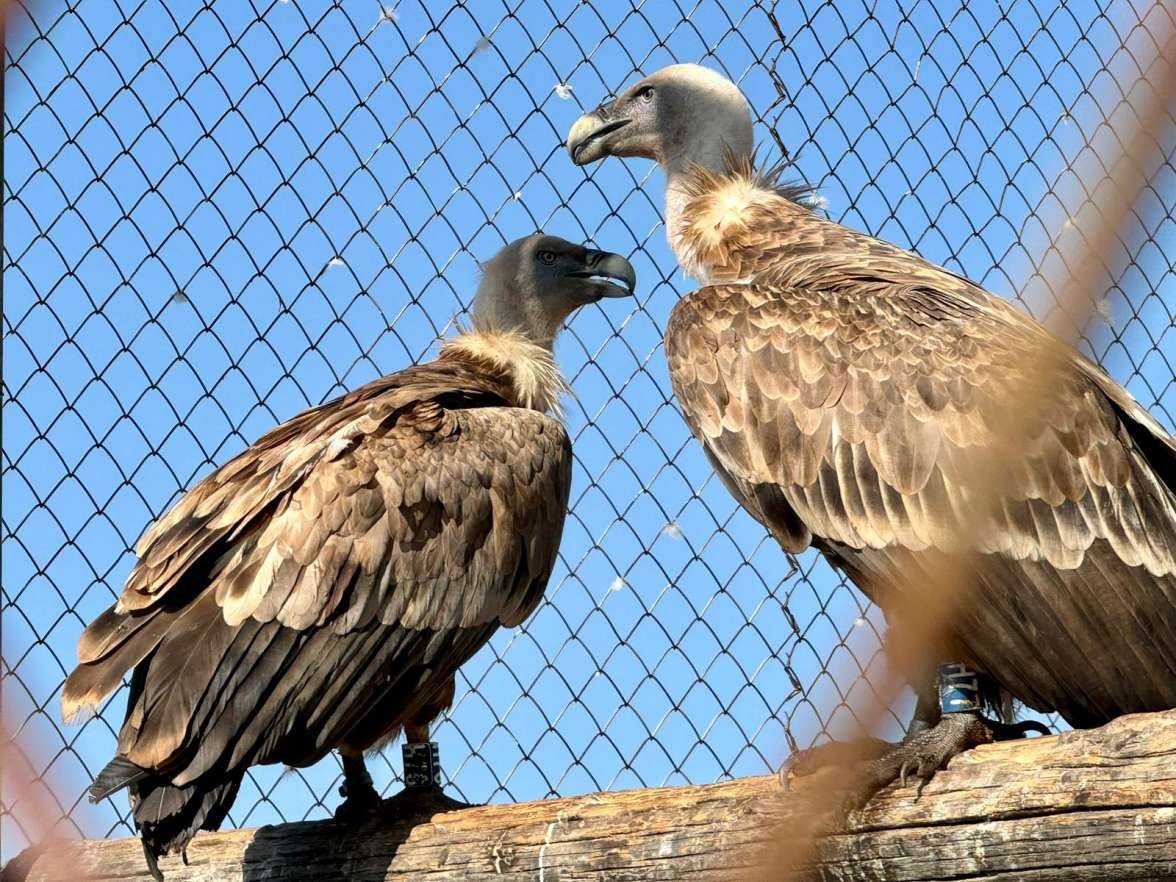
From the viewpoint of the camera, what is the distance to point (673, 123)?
4219 mm

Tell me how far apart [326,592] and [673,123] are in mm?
1771

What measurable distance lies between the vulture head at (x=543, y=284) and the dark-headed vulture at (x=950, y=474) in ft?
4.52

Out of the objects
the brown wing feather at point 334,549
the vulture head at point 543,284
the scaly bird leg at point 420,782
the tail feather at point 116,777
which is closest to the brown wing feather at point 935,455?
the brown wing feather at point 334,549

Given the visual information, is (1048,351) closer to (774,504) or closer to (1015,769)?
(1015,769)

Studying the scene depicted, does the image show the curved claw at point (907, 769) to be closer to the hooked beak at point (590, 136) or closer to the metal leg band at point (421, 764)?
the metal leg band at point (421, 764)

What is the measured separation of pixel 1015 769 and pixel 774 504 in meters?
0.88

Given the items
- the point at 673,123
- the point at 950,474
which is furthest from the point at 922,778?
the point at 673,123

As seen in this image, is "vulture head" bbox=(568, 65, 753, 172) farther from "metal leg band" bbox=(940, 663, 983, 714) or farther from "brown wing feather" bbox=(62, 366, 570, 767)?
"metal leg band" bbox=(940, 663, 983, 714)

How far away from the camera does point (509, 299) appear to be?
4586 mm

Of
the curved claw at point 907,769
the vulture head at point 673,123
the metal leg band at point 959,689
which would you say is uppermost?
the vulture head at point 673,123

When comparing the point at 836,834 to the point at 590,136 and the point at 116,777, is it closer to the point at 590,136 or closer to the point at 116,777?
the point at 116,777

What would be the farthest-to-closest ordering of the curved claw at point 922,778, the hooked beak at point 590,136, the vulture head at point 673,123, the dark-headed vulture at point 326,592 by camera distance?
the hooked beak at point 590,136 → the vulture head at point 673,123 → the dark-headed vulture at point 326,592 → the curved claw at point 922,778

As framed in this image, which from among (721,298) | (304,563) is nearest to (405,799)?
(304,563)

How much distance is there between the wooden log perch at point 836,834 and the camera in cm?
205
